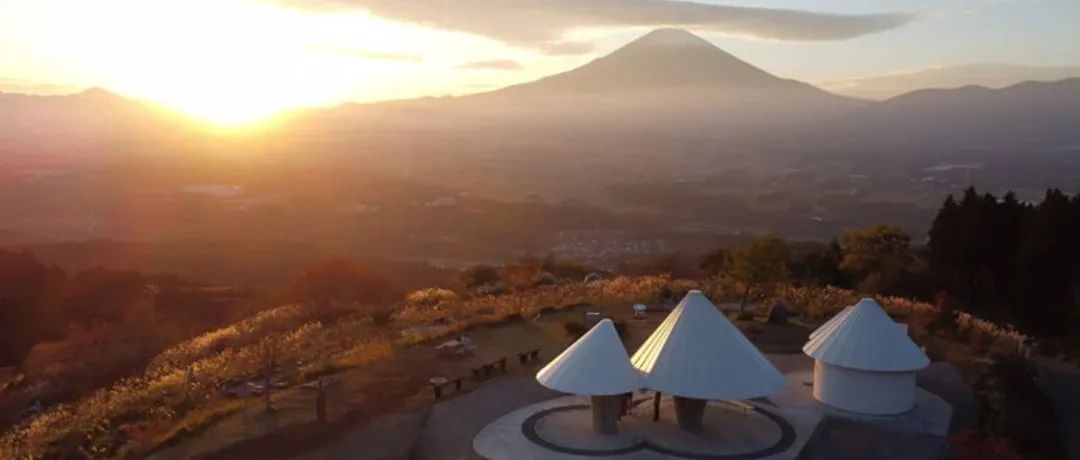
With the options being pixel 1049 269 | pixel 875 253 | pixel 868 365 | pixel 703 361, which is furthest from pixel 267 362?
pixel 875 253

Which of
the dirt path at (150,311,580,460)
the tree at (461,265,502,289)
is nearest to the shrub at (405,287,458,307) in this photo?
the tree at (461,265,502,289)

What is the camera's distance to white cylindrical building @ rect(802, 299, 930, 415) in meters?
15.5

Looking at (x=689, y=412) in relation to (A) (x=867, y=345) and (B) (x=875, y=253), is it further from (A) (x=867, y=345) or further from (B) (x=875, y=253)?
(B) (x=875, y=253)

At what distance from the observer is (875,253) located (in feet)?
113

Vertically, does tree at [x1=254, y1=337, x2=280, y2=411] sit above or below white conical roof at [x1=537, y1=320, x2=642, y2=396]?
below

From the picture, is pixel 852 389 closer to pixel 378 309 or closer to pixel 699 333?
pixel 699 333

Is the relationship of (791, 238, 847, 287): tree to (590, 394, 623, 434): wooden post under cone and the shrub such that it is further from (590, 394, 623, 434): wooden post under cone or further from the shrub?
(590, 394, 623, 434): wooden post under cone

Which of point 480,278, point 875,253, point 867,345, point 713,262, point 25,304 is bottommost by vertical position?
point 25,304

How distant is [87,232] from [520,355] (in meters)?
61.2

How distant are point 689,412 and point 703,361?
2.89 ft

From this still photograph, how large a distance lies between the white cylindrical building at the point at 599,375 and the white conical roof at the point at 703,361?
1.70 ft

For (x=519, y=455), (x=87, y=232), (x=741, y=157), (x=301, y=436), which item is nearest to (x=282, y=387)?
(x=301, y=436)

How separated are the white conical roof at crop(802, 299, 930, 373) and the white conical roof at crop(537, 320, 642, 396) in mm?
4000

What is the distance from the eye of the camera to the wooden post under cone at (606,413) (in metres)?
13.9
